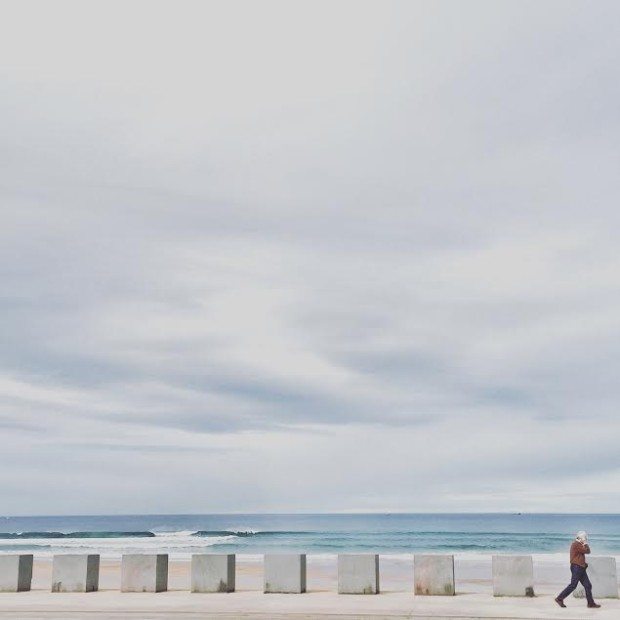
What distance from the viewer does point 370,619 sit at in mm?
13031

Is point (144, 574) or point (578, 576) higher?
point (578, 576)

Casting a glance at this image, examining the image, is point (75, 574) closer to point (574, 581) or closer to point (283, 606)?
point (283, 606)

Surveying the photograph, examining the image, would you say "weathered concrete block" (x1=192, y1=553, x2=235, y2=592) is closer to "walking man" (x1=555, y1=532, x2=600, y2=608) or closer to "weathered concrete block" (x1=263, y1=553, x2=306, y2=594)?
"weathered concrete block" (x1=263, y1=553, x2=306, y2=594)

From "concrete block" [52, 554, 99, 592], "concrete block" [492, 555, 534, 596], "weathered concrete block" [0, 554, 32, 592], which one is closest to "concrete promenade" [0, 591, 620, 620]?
"concrete block" [492, 555, 534, 596]

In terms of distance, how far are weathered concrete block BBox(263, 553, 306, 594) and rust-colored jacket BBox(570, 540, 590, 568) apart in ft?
17.6

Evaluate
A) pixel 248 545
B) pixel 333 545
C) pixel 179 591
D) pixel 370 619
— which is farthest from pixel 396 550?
pixel 370 619

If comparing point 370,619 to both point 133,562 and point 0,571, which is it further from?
point 0,571

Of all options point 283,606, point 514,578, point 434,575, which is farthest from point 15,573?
point 514,578

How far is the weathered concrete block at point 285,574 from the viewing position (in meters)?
16.6

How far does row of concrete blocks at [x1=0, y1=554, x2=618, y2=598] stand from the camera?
1562 cm

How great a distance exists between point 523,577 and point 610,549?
147ft

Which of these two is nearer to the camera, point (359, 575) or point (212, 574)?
point (359, 575)

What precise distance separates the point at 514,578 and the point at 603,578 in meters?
1.64

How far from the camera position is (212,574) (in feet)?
55.3
